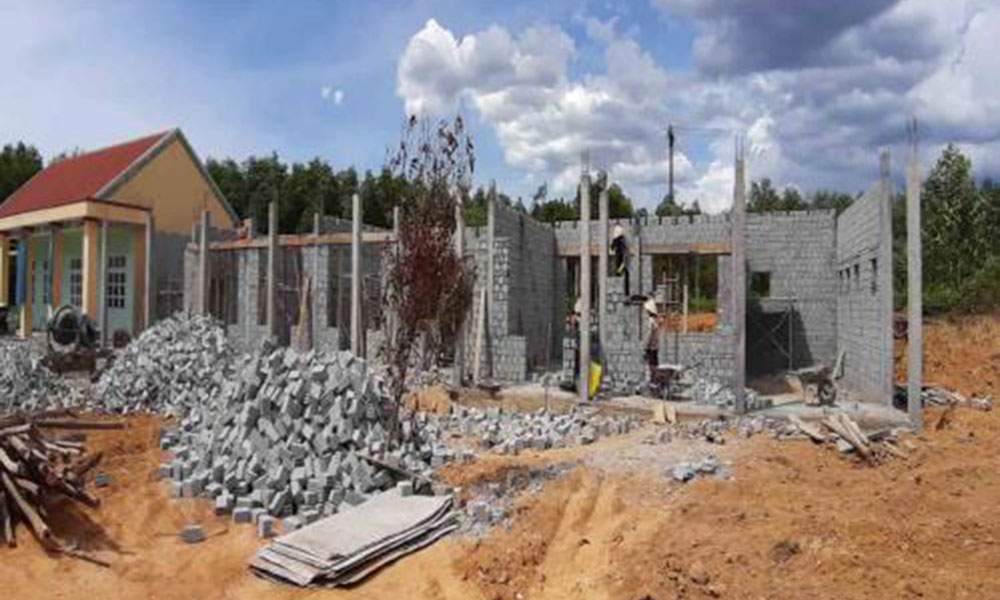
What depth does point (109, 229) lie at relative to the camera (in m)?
21.1

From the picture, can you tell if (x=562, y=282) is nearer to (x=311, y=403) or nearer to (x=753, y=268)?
(x=753, y=268)

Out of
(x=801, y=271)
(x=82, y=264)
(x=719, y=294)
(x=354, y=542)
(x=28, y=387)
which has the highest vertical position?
(x=82, y=264)

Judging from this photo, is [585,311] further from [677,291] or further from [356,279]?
[677,291]

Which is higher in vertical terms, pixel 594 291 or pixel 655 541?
pixel 594 291

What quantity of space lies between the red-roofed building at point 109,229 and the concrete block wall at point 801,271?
1384cm

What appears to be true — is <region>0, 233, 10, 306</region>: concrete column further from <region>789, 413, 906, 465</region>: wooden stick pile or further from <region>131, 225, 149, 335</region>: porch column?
<region>789, 413, 906, 465</region>: wooden stick pile

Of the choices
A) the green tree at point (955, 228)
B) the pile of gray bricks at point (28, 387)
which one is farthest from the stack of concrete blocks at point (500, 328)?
the green tree at point (955, 228)

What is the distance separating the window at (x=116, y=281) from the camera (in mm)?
21312

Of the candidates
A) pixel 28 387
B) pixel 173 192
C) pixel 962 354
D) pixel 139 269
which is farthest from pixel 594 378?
pixel 173 192

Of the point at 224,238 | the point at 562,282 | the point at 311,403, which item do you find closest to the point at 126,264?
the point at 224,238

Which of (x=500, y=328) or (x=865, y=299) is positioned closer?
(x=865, y=299)

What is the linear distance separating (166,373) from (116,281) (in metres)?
9.94

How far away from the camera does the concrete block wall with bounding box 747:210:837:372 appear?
1623 centimetres

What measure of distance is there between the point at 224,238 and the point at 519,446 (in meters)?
12.7
